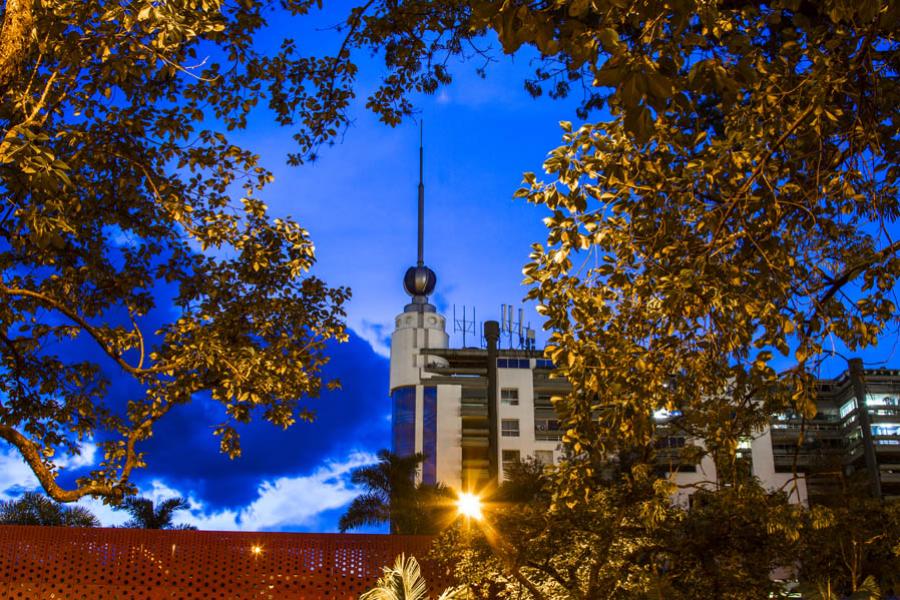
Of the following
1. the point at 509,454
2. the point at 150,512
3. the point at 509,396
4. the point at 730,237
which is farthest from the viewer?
the point at 509,396

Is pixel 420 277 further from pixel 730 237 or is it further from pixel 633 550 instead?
pixel 730 237

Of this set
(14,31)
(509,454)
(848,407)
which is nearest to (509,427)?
(509,454)

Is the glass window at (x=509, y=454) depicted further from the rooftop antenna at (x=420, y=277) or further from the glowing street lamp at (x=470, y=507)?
the glowing street lamp at (x=470, y=507)

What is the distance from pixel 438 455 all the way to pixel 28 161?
41.5 m

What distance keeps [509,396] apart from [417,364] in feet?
23.2

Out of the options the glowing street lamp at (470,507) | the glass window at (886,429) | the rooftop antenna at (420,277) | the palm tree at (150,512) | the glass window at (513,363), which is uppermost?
the rooftop antenna at (420,277)

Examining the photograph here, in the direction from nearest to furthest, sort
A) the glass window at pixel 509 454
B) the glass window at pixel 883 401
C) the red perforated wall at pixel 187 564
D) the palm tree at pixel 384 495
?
the red perforated wall at pixel 187 564 → the palm tree at pixel 384 495 → the glass window at pixel 509 454 → the glass window at pixel 883 401

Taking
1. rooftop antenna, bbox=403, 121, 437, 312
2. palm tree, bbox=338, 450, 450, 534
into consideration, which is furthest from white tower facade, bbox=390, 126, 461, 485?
palm tree, bbox=338, 450, 450, 534

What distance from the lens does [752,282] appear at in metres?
3.98

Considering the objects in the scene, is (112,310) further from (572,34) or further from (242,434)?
(572,34)

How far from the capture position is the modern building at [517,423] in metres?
41.8

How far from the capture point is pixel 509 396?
44375 millimetres

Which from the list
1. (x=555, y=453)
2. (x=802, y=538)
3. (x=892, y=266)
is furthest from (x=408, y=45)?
(x=555, y=453)

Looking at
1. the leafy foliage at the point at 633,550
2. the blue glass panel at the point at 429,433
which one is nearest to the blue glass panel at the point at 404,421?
the blue glass panel at the point at 429,433
